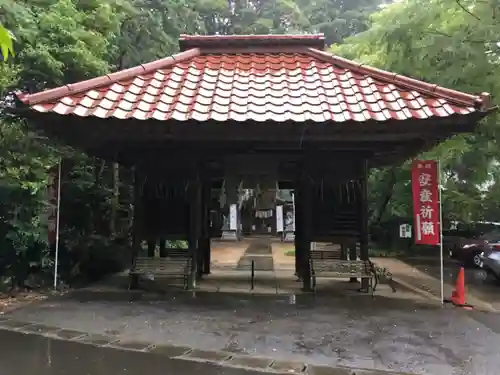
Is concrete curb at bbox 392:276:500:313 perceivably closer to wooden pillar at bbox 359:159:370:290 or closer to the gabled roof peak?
wooden pillar at bbox 359:159:370:290

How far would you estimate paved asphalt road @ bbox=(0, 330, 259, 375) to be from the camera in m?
5.50

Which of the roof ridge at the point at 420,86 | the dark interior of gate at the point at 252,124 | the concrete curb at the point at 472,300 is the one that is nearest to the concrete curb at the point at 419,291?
the concrete curb at the point at 472,300

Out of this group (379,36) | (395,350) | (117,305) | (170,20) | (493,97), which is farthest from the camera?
(170,20)

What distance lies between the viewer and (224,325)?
7.79m

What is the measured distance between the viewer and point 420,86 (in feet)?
31.4

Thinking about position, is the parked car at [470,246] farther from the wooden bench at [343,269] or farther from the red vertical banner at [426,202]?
the wooden bench at [343,269]

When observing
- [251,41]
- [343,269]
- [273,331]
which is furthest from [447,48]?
[273,331]

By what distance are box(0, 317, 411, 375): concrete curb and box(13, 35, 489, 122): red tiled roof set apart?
3607mm

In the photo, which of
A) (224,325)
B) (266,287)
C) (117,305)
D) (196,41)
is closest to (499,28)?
(196,41)

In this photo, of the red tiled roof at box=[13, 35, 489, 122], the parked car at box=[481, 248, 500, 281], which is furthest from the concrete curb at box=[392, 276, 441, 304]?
the red tiled roof at box=[13, 35, 489, 122]

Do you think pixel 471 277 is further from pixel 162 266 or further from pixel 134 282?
pixel 134 282

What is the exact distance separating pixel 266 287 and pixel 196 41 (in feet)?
21.0

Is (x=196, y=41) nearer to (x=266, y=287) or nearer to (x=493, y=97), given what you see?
(x=266, y=287)

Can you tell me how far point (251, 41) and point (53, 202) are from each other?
20.1 ft
